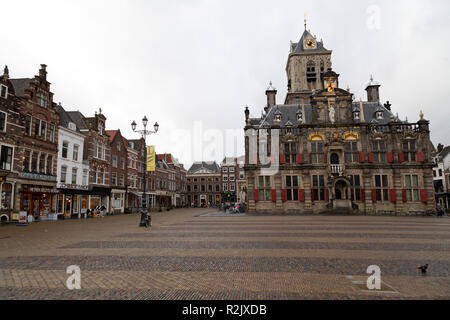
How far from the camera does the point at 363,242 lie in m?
11.7

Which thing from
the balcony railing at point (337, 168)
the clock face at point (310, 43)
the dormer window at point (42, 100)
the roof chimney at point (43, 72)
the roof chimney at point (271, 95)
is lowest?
the balcony railing at point (337, 168)

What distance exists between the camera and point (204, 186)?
7912 centimetres

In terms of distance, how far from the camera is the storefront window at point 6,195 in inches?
884

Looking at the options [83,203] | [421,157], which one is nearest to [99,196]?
[83,203]

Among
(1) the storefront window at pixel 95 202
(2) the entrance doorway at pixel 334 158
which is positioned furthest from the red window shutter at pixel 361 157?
(1) the storefront window at pixel 95 202

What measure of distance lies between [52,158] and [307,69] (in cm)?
4205

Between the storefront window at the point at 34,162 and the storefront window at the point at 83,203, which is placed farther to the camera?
the storefront window at the point at 83,203

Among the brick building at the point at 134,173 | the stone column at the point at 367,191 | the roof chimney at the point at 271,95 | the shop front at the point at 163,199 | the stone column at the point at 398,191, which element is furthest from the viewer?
the shop front at the point at 163,199

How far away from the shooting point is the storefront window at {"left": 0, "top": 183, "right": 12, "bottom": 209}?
22461 millimetres

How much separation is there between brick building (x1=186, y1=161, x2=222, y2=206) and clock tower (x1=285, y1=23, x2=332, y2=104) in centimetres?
3866

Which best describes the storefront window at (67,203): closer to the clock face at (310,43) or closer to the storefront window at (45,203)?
the storefront window at (45,203)

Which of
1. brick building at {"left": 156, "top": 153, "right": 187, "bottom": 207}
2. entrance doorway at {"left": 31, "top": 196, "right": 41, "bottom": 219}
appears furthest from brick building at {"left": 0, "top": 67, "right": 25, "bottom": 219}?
brick building at {"left": 156, "top": 153, "right": 187, "bottom": 207}

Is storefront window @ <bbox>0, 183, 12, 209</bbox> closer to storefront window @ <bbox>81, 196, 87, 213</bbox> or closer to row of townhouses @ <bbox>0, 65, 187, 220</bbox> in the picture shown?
row of townhouses @ <bbox>0, 65, 187, 220</bbox>
